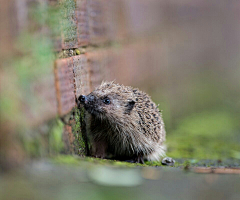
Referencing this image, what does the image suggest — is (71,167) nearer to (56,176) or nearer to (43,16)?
(56,176)

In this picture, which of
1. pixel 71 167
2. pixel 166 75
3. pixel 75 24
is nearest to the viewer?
pixel 71 167

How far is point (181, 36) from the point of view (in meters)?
12.0

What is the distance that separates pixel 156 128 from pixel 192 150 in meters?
1.70

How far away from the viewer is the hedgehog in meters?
4.32

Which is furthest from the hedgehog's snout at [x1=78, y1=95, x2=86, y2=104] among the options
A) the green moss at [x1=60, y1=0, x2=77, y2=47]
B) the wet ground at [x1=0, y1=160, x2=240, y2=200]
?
the wet ground at [x1=0, y1=160, x2=240, y2=200]

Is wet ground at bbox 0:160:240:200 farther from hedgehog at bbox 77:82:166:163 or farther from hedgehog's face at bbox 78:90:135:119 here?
hedgehog at bbox 77:82:166:163

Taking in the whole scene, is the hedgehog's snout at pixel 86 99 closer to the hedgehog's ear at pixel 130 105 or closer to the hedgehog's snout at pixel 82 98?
the hedgehog's snout at pixel 82 98

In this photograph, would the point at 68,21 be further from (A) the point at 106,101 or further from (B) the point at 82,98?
(A) the point at 106,101

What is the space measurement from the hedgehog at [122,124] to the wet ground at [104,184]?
1352 mm

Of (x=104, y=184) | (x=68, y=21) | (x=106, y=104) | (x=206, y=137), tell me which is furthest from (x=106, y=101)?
(x=206, y=137)

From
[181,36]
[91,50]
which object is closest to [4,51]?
[91,50]

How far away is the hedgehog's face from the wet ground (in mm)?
1236

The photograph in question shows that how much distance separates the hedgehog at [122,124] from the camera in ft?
14.2

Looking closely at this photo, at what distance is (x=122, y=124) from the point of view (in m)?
4.59
